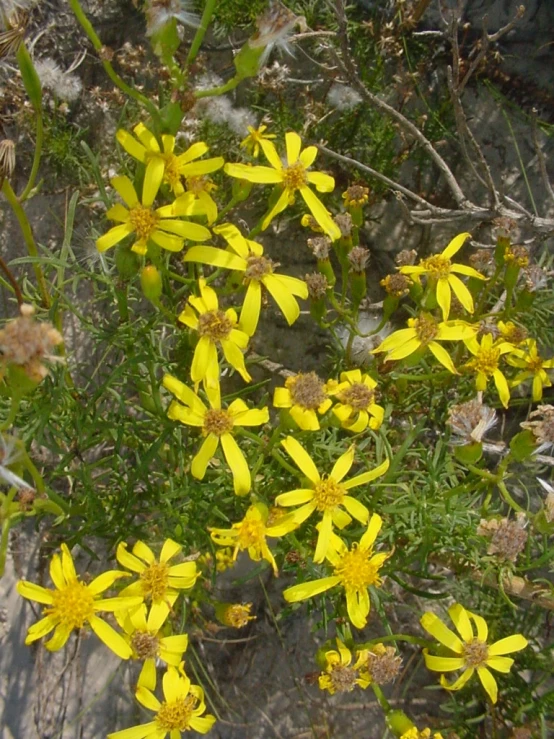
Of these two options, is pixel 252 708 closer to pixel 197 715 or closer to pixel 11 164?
pixel 197 715

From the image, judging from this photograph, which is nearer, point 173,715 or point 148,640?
point 148,640

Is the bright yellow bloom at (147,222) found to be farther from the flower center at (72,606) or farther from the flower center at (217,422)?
the flower center at (72,606)

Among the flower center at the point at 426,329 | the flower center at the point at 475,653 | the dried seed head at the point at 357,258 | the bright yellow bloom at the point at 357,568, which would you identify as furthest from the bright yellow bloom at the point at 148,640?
the dried seed head at the point at 357,258

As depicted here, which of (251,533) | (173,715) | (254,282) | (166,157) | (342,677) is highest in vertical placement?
(166,157)

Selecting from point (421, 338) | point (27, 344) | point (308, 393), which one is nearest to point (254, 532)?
point (308, 393)

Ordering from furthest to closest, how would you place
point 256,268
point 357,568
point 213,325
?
point 357,568 < point 256,268 < point 213,325

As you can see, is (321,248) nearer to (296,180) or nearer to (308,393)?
(296,180)
